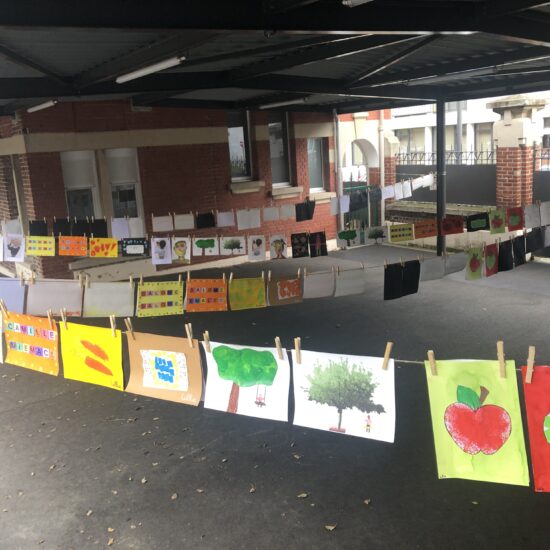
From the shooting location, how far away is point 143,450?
6441 mm

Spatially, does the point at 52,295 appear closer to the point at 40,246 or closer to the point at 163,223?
the point at 40,246

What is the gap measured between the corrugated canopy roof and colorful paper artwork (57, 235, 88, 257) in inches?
117

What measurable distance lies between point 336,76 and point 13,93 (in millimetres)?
5977

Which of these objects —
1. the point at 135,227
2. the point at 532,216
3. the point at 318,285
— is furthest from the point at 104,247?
the point at 532,216

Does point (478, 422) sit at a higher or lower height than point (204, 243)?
lower

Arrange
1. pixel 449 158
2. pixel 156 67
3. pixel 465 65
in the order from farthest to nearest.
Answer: pixel 449 158, pixel 465 65, pixel 156 67

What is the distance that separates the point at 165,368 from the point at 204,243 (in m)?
6.35

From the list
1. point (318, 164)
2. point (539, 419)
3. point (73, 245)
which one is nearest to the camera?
point (539, 419)

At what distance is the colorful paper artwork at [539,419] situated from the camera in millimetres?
3898

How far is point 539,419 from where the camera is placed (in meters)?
3.98

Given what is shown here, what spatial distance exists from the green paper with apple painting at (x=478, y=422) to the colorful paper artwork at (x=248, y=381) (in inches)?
52.0

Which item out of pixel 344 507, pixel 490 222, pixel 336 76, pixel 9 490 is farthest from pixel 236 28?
pixel 490 222

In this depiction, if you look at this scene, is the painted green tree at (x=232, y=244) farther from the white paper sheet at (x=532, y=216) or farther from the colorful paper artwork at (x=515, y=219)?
the white paper sheet at (x=532, y=216)

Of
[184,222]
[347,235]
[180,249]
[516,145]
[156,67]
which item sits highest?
[156,67]
